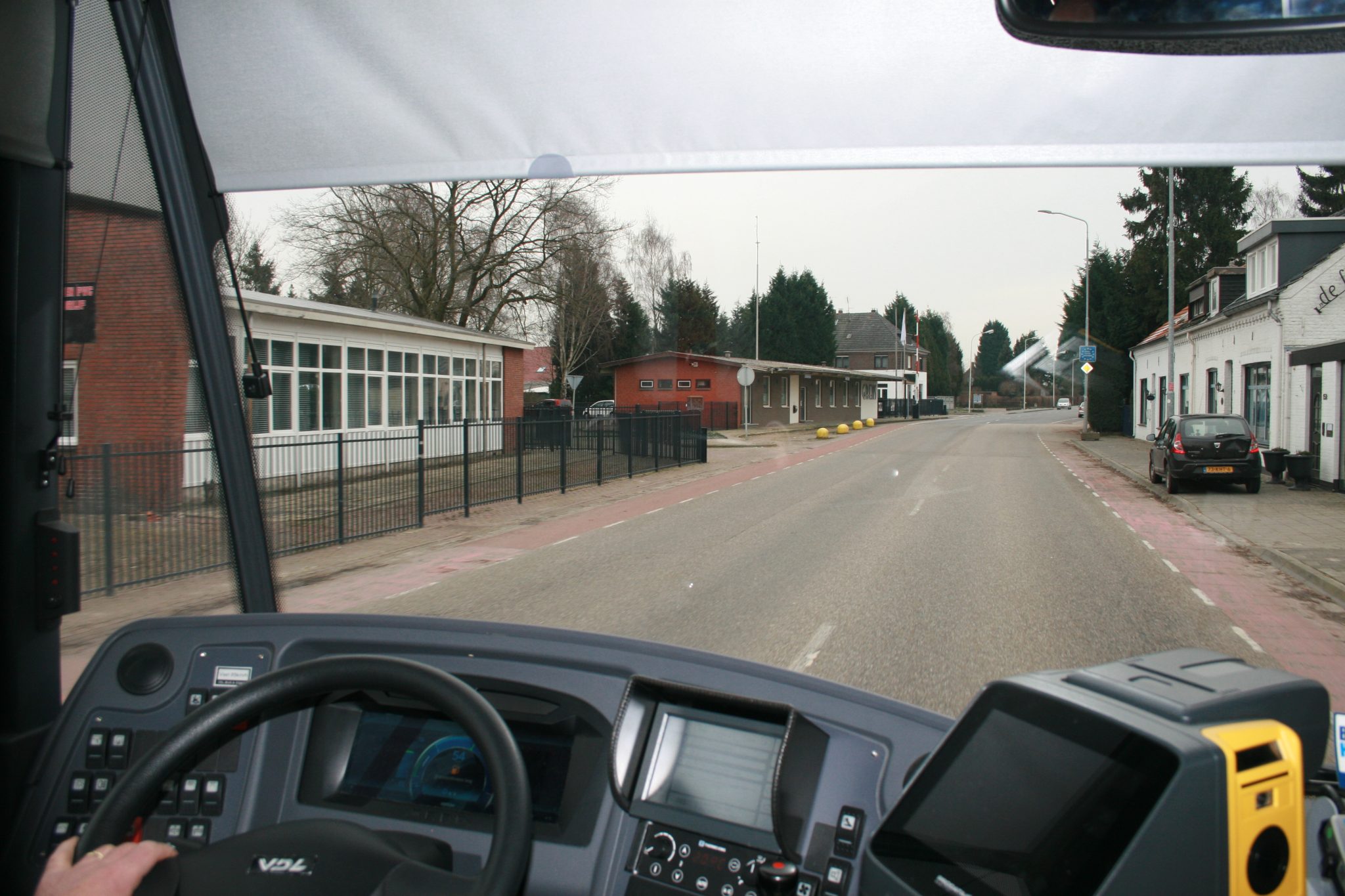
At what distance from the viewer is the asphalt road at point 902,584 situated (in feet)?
9.98

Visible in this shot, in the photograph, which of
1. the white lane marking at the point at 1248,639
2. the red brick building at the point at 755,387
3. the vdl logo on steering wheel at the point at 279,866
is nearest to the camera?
the vdl logo on steering wheel at the point at 279,866

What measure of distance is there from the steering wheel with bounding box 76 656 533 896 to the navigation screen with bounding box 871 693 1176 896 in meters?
0.51

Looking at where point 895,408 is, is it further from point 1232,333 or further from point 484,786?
point 484,786

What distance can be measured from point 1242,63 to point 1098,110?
280 mm

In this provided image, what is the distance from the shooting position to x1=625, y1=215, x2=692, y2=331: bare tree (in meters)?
2.45

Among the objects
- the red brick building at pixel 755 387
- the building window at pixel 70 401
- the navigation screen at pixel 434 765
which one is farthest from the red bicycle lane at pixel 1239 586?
the building window at pixel 70 401

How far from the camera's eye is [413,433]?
119 inches

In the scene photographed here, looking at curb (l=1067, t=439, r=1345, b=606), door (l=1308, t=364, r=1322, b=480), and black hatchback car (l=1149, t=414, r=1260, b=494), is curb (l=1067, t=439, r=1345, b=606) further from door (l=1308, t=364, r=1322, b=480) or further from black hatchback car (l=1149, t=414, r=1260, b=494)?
door (l=1308, t=364, r=1322, b=480)

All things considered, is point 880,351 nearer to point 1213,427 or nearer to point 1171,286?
point 1171,286

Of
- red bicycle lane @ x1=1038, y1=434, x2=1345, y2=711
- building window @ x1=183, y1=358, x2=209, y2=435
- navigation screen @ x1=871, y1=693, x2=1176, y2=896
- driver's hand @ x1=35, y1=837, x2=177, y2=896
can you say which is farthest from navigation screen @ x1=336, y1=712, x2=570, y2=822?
red bicycle lane @ x1=1038, y1=434, x2=1345, y2=711

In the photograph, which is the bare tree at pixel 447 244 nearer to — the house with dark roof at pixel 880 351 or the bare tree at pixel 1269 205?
the house with dark roof at pixel 880 351

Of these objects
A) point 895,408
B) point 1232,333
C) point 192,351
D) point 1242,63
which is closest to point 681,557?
point 895,408

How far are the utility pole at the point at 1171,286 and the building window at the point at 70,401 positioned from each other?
2.76 metres

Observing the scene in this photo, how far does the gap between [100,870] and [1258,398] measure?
7.87 feet
